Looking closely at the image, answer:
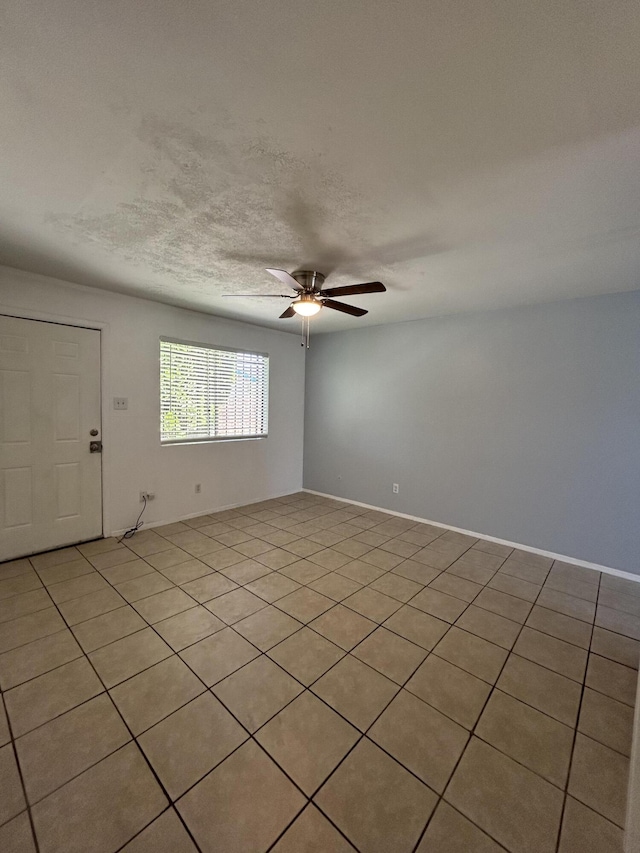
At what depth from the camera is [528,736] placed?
1.49m

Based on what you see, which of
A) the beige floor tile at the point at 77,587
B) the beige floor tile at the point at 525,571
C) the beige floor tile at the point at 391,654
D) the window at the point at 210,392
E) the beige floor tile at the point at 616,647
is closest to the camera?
the beige floor tile at the point at 391,654

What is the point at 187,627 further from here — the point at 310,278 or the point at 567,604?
the point at 567,604

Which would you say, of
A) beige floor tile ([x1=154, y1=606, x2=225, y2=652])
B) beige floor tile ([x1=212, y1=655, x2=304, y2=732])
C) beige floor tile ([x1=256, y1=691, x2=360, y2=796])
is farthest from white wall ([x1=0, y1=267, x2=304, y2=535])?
beige floor tile ([x1=256, y1=691, x2=360, y2=796])

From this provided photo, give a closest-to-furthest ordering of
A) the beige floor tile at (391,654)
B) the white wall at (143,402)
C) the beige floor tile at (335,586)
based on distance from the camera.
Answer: the beige floor tile at (391,654) → the beige floor tile at (335,586) → the white wall at (143,402)

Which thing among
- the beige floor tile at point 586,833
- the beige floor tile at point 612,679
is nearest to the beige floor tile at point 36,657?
the beige floor tile at point 586,833

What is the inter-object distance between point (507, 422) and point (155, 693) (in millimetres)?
3520

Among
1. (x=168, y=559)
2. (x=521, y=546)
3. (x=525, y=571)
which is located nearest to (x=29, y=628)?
(x=168, y=559)

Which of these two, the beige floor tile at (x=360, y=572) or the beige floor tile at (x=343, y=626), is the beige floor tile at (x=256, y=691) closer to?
the beige floor tile at (x=343, y=626)

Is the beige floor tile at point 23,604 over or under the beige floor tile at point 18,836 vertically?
over

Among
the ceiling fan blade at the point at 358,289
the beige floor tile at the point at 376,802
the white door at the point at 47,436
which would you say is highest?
the ceiling fan blade at the point at 358,289

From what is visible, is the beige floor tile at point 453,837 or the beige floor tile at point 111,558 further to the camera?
the beige floor tile at point 111,558

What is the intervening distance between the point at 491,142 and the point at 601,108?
33 cm

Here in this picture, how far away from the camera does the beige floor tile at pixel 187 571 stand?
270cm

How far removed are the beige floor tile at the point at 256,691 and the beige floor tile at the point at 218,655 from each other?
0.17 feet
